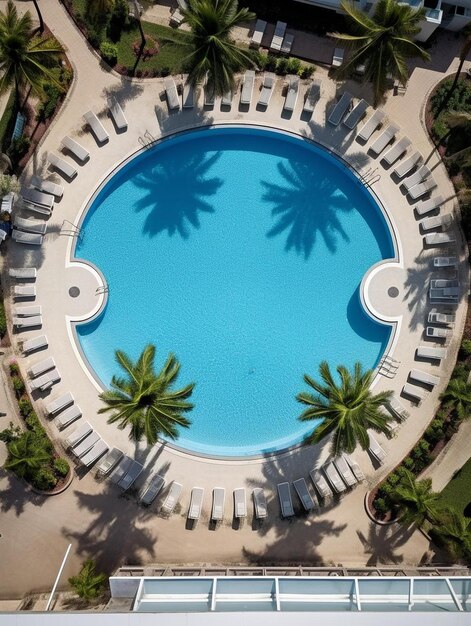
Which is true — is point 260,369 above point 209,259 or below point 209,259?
below

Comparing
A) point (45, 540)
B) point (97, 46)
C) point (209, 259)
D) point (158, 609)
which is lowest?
point (158, 609)

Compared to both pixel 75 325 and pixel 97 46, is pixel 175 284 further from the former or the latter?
pixel 97 46

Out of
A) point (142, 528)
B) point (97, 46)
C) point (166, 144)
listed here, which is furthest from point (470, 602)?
point (97, 46)

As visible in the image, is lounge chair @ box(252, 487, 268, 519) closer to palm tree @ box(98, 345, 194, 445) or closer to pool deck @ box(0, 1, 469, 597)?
pool deck @ box(0, 1, 469, 597)

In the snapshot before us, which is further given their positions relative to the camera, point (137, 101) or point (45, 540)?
point (137, 101)

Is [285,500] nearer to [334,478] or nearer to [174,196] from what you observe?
[334,478]

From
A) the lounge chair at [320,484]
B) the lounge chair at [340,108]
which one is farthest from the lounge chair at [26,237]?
the lounge chair at [320,484]
